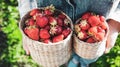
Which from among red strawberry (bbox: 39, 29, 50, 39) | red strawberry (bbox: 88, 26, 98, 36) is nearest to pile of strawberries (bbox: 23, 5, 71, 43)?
red strawberry (bbox: 39, 29, 50, 39)

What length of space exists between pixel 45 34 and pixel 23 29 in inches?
6.4

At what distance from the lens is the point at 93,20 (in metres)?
1.50

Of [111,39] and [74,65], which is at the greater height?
[111,39]

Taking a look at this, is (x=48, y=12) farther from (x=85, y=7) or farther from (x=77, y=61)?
(x=77, y=61)

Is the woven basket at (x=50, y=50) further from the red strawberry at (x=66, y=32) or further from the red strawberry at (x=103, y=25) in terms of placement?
the red strawberry at (x=103, y=25)

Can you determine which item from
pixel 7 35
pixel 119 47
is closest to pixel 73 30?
pixel 119 47

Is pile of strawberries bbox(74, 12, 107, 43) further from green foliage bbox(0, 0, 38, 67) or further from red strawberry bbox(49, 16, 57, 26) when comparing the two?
green foliage bbox(0, 0, 38, 67)

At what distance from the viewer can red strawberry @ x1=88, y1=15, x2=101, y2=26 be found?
150 cm

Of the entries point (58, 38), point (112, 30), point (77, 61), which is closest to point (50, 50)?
point (58, 38)

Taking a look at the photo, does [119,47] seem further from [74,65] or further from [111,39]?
[111,39]

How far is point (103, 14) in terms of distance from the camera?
1582mm

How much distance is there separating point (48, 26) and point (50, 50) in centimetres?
12

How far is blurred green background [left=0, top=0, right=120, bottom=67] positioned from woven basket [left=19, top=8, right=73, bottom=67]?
98 cm

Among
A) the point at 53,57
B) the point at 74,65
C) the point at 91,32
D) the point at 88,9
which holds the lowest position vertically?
the point at 74,65
